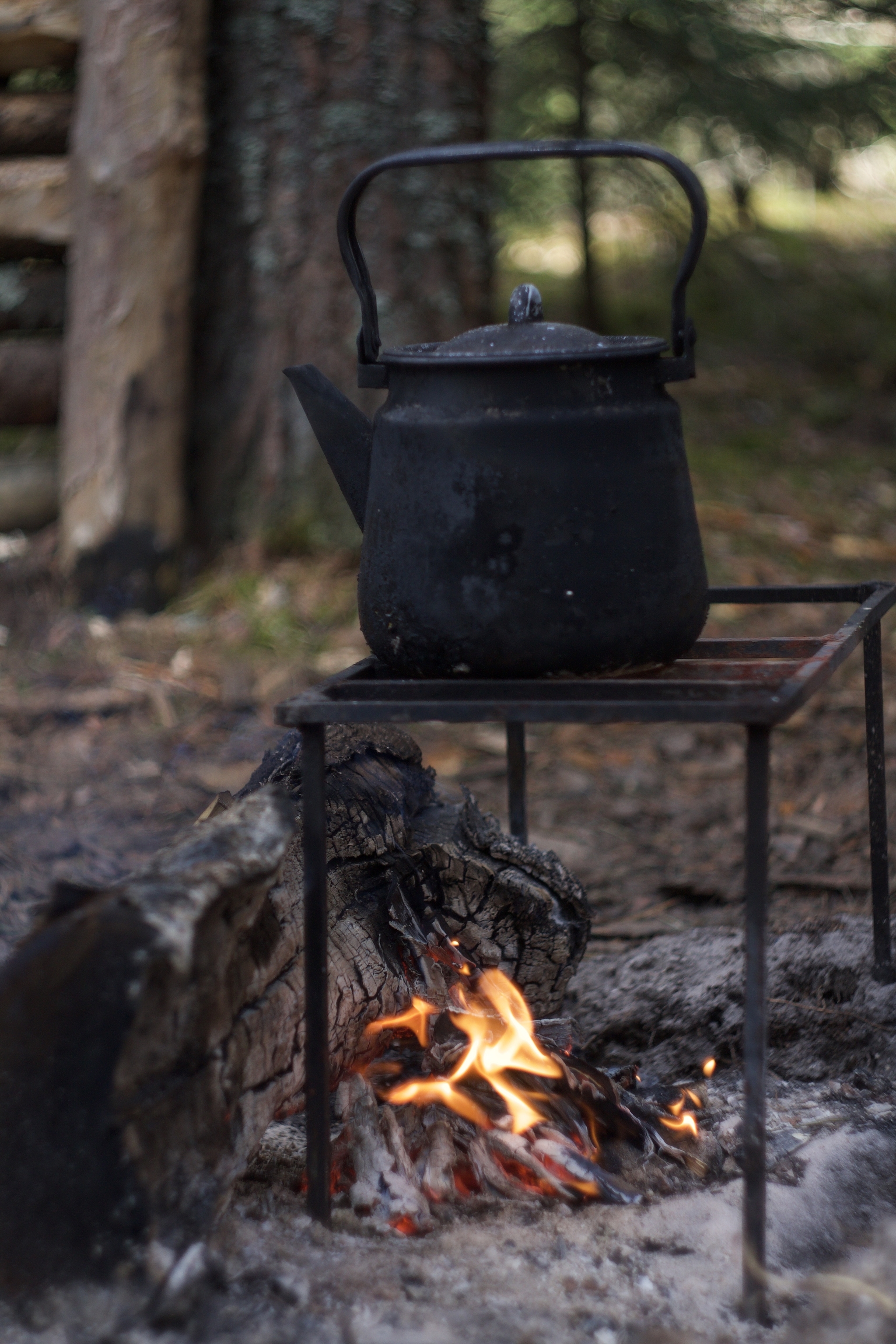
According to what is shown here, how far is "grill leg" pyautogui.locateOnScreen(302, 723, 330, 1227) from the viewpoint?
1.62 metres

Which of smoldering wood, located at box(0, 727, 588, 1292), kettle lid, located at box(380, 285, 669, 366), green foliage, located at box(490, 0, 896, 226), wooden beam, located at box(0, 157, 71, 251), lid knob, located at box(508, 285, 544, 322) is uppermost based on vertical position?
green foliage, located at box(490, 0, 896, 226)

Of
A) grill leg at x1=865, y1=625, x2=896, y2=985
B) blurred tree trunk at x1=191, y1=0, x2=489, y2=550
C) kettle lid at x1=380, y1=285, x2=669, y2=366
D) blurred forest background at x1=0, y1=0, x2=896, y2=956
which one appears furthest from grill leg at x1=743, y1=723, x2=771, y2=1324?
blurred tree trunk at x1=191, y1=0, x2=489, y2=550

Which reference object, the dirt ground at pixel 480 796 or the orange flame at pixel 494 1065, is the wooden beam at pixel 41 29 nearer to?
the dirt ground at pixel 480 796

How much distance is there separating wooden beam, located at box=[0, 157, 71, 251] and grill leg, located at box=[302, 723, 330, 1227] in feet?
11.1

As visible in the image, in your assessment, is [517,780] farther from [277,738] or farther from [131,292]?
[131,292]

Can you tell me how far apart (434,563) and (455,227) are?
10.4 ft

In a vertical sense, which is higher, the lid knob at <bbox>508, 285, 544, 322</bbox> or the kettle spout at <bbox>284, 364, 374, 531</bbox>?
the lid knob at <bbox>508, 285, 544, 322</bbox>

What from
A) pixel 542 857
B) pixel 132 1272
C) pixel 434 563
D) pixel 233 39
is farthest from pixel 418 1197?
pixel 233 39

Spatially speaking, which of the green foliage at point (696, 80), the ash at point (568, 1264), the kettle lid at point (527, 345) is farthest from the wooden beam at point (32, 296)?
the ash at point (568, 1264)

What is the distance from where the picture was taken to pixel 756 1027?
153cm

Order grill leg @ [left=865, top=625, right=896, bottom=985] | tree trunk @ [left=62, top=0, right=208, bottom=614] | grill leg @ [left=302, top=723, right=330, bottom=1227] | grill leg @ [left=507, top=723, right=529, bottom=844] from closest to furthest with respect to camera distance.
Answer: grill leg @ [left=302, top=723, right=330, bottom=1227] < grill leg @ [left=865, top=625, right=896, bottom=985] < grill leg @ [left=507, top=723, right=529, bottom=844] < tree trunk @ [left=62, top=0, right=208, bottom=614]

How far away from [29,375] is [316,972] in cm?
361

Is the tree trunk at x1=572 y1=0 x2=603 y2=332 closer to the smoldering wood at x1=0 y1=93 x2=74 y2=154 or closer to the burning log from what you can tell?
the smoldering wood at x1=0 y1=93 x2=74 y2=154

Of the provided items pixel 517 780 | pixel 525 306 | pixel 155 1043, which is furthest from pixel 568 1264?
pixel 525 306
